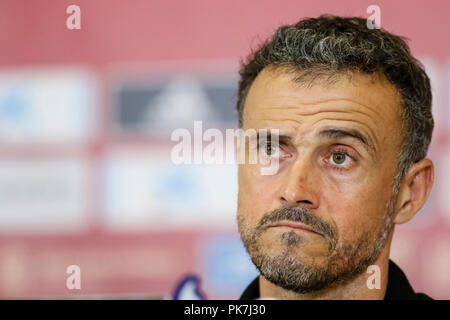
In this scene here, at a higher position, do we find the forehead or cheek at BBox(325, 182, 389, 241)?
the forehead

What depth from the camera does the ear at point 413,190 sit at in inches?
54.7

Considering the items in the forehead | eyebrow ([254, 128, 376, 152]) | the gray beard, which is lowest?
the gray beard

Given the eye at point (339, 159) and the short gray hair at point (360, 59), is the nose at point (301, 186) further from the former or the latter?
the short gray hair at point (360, 59)

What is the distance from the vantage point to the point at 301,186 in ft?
4.03

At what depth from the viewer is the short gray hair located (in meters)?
1.32

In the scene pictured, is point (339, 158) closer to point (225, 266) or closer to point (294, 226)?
point (294, 226)

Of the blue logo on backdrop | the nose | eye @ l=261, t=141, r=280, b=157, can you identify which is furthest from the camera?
the blue logo on backdrop

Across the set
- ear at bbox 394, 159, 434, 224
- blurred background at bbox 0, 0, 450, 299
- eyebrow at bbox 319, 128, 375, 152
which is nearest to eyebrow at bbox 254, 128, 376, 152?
eyebrow at bbox 319, 128, 375, 152

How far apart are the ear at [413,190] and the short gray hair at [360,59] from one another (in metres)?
0.02

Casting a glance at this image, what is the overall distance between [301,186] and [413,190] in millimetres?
317

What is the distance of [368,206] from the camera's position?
51.4 inches

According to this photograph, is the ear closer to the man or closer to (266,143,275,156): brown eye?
the man

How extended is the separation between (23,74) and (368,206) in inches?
55.7
